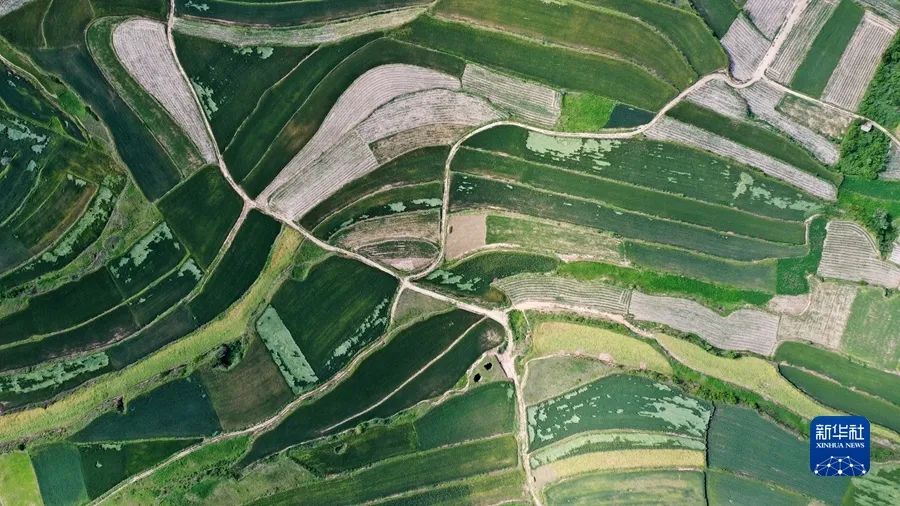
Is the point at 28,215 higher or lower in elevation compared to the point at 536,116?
higher

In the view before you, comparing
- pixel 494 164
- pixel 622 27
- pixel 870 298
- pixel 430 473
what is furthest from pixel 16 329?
pixel 870 298

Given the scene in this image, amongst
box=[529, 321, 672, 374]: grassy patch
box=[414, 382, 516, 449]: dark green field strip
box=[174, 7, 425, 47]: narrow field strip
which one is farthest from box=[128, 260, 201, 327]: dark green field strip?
box=[529, 321, 672, 374]: grassy patch

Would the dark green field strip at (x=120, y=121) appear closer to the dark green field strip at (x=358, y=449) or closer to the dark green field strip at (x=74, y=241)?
the dark green field strip at (x=74, y=241)

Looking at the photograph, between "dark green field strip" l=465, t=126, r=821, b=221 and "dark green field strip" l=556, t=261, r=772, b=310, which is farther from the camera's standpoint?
"dark green field strip" l=556, t=261, r=772, b=310

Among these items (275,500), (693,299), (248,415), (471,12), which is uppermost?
(471,12)

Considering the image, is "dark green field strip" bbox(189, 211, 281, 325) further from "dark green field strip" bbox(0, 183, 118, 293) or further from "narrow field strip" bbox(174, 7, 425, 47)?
"narrow field strip" bbox(174, 7, 425, 47)

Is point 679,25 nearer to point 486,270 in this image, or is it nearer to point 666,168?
point 666,168

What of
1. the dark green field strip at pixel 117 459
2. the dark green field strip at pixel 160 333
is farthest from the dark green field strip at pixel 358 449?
the dark green field strip at pixel 160 333

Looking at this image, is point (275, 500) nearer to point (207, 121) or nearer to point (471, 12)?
point (207, 121)
